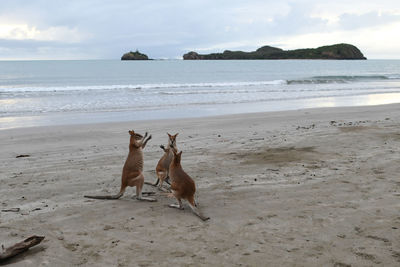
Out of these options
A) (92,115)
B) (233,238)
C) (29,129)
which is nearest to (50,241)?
(233,238)

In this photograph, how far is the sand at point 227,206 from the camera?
359 cm

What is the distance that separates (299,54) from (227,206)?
139357mm

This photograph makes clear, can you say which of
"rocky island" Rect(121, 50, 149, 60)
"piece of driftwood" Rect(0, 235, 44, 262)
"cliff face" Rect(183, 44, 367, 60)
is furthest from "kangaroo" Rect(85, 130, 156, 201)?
"cliff face" Rect(183, 44, 367, 60)

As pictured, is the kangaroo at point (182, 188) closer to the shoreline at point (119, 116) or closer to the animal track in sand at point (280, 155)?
the animal track in sand at point (280, 155)

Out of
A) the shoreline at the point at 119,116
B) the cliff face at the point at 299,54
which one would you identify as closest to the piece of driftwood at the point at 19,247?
the shoreline at the point at 119,116

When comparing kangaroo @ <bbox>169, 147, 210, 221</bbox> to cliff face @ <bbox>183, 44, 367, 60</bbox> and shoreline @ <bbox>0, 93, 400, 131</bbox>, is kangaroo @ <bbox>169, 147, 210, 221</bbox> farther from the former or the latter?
cliff face @ <bbox>183, 44, 367, 60</bbox>

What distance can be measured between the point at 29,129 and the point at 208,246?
9787mm

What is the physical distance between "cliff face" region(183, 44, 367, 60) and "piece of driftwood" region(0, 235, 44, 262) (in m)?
137

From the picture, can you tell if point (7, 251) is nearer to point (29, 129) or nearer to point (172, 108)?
point (29, 129)

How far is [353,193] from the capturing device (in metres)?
5.11

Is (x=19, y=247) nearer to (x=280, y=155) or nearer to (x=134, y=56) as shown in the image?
(x=280, y=155)

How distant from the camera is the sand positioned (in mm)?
3594

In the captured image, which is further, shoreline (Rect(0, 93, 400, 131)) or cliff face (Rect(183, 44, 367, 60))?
cliff face (Rect(183, 44, 367, 60))

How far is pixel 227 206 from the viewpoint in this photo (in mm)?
4785
